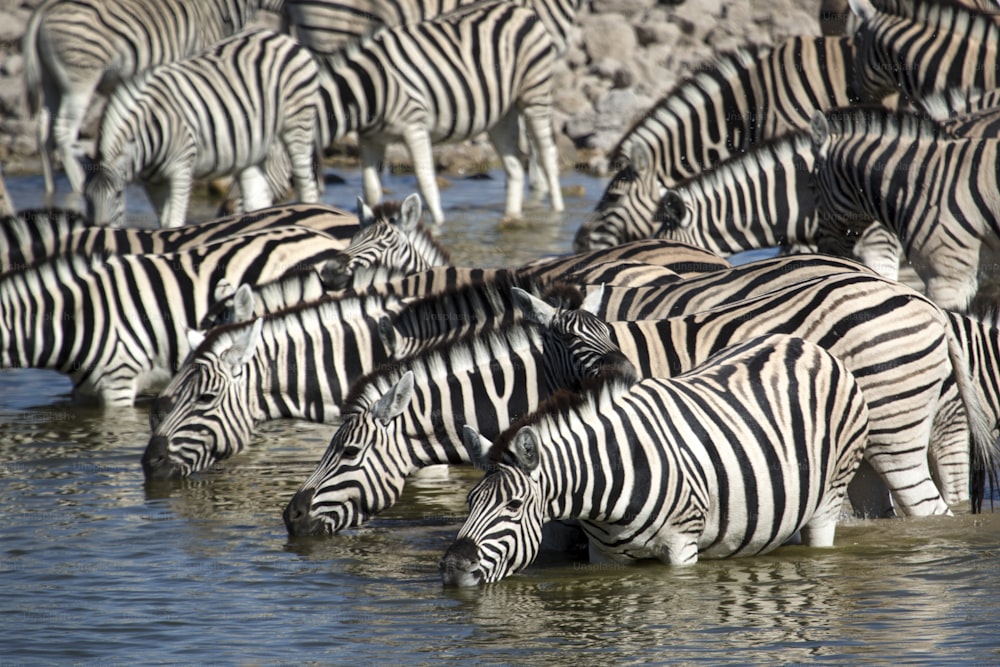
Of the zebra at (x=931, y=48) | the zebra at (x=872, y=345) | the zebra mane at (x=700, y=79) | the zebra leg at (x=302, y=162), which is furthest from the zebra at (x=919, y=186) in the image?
the zebra leg at (x=302, y=162)

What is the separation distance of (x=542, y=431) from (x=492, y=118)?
10773 millimetres

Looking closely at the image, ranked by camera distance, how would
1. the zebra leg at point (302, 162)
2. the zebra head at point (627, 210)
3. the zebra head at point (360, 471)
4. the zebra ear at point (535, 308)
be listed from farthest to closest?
the zebra leg at point (302, 162) < the zebra head at point (627, 210) < the zebra ear at point (535, 308) < the zebra head at point (360, 471)

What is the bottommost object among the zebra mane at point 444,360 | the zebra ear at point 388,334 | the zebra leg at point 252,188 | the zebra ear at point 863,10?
the zebra mane at point 444,360

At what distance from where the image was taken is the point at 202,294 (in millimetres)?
10945

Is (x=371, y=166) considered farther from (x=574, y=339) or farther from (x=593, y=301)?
(x=574, y=339)

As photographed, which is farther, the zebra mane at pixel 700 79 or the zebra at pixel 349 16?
the zebra at pixel 349 16

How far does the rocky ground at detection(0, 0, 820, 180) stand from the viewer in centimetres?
2150

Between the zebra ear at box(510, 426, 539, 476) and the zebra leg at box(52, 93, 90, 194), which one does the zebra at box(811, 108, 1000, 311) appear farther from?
the zebra leg at box(52, 93, 90, 194)

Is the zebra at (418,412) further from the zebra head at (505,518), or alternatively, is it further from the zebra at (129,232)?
the zebra at (129,232)

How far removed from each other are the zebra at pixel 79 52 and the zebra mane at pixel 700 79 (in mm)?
6456

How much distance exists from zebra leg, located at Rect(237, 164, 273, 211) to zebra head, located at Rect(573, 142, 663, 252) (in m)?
3.50

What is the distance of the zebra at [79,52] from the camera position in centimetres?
1686

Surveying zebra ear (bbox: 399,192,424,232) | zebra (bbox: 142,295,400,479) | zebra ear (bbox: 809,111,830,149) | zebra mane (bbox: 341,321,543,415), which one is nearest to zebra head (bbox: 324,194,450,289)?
zebra ear (bbox: 399,192,424,232)

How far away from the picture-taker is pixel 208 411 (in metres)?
8.82
